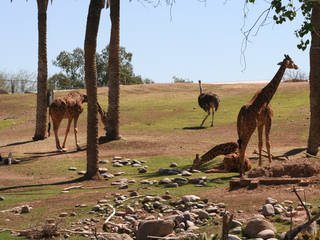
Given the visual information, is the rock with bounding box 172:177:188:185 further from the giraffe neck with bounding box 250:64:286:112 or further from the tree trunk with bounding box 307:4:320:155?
the tree trunk with bounding box 307:4:320:155

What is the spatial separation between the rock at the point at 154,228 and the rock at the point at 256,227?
131 centimetres

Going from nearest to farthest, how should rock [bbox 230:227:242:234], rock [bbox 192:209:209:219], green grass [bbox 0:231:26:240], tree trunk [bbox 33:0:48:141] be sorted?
rock [bbox 230:227:242:234], green grass [bbox 0:231:26:240], rock [bbox 192:209:209:219], tree trunk [bbox 33:0:48:141]

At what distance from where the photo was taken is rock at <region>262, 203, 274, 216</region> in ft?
33.9

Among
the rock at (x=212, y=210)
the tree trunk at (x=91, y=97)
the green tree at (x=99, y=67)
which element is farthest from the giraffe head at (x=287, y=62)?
the green tree at (x=99, y=67)

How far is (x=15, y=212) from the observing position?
1209 centimetres

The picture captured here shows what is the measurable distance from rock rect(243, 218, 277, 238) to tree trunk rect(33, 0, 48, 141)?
17.3 metres

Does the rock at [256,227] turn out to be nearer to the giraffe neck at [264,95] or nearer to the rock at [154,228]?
the rock at [154,228]

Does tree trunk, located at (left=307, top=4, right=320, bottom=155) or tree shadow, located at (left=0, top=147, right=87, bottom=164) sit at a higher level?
tree trunk, located at (left=307, top=4, right=320, bottom=155)

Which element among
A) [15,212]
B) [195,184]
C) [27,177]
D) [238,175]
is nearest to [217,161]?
[238,175]

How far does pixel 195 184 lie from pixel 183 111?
21068 mm

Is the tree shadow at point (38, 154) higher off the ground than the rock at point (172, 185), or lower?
lower

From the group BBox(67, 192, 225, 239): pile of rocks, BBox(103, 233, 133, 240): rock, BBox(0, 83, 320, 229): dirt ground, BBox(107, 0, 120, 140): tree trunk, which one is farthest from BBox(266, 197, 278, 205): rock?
BBox(107, 0, 120, 140): tree trunk

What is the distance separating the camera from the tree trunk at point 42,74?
1004 inches

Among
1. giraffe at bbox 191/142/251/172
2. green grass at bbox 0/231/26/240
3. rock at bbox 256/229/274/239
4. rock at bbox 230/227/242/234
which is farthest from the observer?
giraffe at bbox 191/142/251/172
